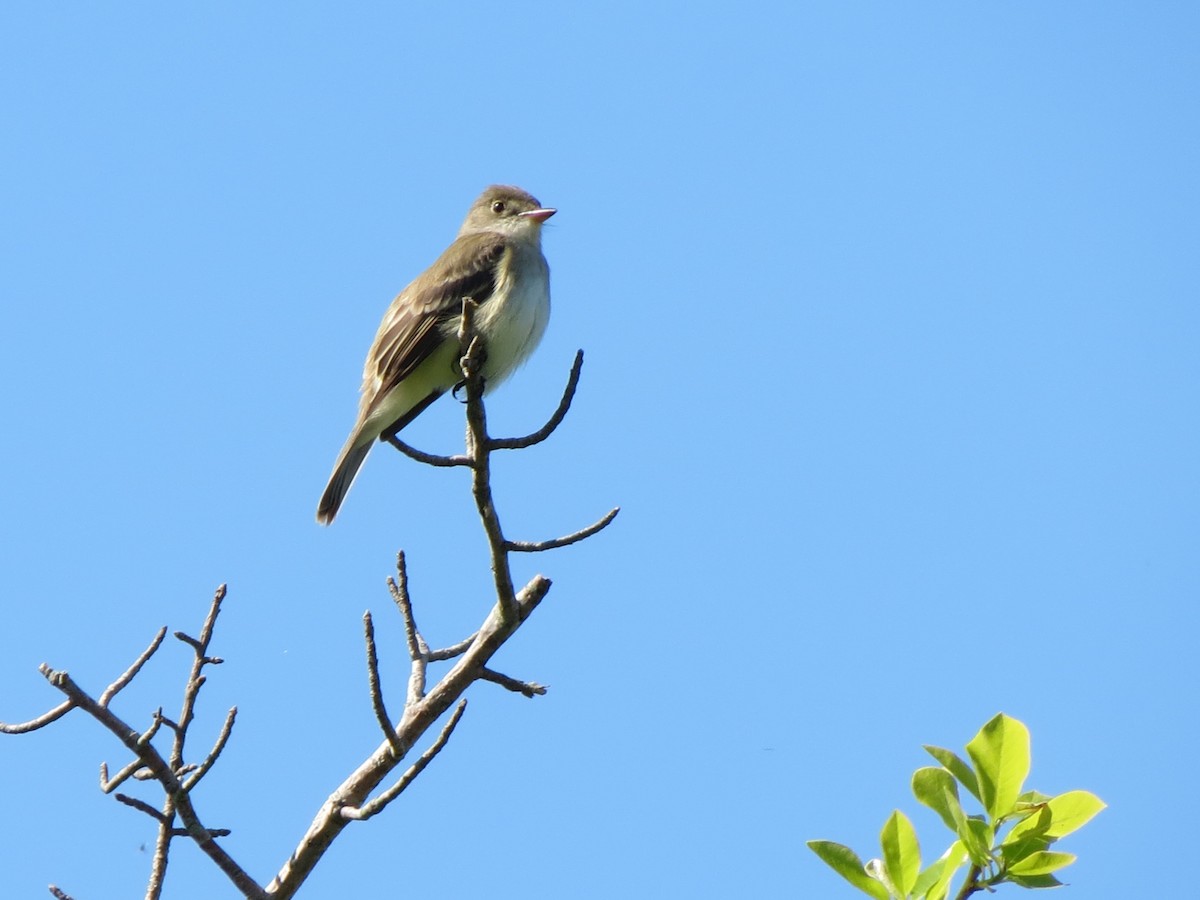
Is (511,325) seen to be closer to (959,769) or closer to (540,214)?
(540,214)

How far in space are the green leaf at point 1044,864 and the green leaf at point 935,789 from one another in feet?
0.43

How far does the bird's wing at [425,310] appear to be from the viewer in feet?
20.6

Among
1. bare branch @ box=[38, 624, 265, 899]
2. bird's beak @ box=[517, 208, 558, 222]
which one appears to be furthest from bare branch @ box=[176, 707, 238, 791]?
bird's beak @ box=[517, 208, 558, 222]

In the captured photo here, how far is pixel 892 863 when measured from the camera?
2543mm

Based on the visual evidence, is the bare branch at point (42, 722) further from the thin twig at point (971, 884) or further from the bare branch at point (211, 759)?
the thin twig at point (971, 884)

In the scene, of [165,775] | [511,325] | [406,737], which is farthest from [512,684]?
[511,325]

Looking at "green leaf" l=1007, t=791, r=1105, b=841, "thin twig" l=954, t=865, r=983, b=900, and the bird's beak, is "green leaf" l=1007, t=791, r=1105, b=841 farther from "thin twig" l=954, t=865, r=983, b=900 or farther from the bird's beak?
the bird's beak

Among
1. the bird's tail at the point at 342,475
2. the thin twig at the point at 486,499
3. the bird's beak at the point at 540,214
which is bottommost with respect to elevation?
the thin twig at the point at 486,499

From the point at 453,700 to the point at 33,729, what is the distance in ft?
3.82

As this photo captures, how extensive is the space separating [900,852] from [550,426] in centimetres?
196

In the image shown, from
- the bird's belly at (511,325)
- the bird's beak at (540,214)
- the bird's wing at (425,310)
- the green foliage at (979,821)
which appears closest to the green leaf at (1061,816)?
the green foliage at (979,821)

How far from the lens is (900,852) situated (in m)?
2.54

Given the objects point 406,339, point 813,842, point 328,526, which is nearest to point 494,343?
point 406,339

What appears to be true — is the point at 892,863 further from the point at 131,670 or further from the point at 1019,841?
the point at 131,670
